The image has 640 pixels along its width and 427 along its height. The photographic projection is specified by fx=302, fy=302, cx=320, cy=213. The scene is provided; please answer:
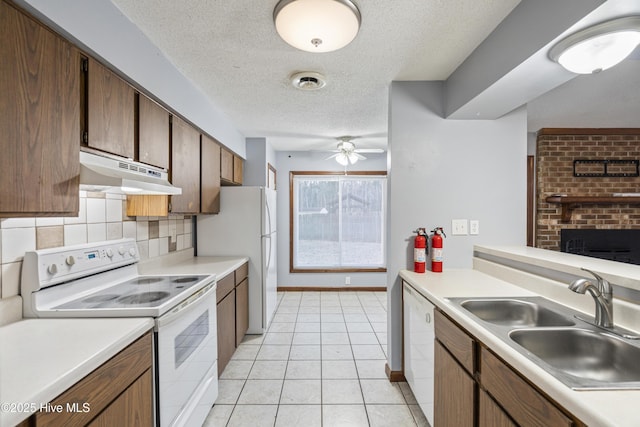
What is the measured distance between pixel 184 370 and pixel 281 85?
2.11 metres

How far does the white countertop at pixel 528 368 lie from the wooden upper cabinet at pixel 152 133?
189 cm

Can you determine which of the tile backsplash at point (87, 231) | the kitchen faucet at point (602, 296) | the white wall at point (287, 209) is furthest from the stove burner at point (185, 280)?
the white wall at point (287, 209)

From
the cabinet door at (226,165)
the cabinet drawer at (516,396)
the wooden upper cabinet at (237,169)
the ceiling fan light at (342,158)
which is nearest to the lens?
the cabinet drawer at (516,396)

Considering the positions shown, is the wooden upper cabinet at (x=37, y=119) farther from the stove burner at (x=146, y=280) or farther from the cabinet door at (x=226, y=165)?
the cabinet door at (x=226, y=165)

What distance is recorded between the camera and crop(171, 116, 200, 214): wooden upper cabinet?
7.32ft

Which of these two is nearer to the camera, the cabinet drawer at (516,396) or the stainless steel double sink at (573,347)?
the cabinet drawer at (516,396)

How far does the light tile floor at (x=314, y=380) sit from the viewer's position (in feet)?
6.62

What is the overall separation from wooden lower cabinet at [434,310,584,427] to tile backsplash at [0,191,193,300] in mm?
2036

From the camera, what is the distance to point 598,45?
1253mm

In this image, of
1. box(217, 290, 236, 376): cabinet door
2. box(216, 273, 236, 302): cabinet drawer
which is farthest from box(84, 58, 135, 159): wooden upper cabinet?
box(217, 290, 236, 376): cabinet door

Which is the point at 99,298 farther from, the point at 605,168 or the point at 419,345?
the point at 605,168

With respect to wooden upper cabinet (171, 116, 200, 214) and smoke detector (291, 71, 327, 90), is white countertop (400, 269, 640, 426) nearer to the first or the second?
smoke detector (291, 71, 327, 90)

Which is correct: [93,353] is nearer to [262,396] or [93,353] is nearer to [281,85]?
[262,396]

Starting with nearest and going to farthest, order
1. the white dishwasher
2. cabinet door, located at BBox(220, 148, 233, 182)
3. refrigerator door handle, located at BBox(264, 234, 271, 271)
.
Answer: the white dishwasher
cabinet door, located at BBox(220, 148, 233, 182)
refrigerator door handle, located at BBox(264, 234, 271, 271)
